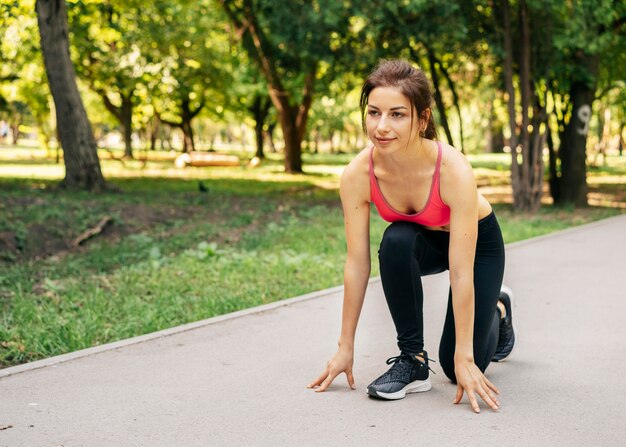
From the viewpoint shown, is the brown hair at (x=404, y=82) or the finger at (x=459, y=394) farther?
the finger at (x=459, y=394)

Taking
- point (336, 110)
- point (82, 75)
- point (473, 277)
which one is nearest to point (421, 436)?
point (473, 277)

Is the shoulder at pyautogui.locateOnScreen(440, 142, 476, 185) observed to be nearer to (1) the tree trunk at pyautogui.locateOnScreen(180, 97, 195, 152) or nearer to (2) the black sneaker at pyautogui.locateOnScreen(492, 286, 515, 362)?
(2) the black sneaker at pyautogui.locateOnScreen(492, 286, 515, 362)

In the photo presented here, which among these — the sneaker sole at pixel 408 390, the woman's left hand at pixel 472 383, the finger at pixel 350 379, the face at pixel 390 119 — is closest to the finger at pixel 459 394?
the woman's left hand at pixel 472 383

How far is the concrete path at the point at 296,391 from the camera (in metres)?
3.37

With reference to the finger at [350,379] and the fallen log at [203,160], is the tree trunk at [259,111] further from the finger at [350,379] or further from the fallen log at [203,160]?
the finger at [350,379]

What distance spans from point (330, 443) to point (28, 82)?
32.0 metres

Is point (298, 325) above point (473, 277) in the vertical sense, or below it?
below

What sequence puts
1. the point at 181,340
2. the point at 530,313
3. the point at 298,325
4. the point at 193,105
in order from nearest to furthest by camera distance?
the point at 181,340 → the point at 298,325 → the point at 530,313 → the point at 193,105

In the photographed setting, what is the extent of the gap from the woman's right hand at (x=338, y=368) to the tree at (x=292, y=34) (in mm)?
9683

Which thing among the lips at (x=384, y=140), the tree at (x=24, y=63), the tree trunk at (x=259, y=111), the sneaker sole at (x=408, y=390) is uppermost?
the tree at (x=24, y=63)

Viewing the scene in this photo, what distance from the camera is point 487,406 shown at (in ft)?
12.1

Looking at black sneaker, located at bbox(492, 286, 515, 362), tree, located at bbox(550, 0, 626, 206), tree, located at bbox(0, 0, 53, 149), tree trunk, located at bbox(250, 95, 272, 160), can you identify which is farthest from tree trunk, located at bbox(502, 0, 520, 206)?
tree trunk, located at bbox(250, 95, 272, 160)

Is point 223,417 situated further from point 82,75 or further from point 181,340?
point 82,75

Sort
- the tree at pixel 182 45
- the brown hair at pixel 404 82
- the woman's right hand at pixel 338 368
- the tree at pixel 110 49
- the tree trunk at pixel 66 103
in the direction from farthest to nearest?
the tree at pixel 182 45, the tree at pixel 110 49, the tree trunk at pixel 66 103, the woman's right hand at pixel 338 368, the brown hair at pixel 404 82
